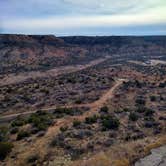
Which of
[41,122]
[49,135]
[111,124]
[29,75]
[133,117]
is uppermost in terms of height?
[111,124]

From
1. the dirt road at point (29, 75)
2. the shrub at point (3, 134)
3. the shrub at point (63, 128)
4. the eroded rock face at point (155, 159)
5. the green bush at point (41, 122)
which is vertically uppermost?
the eroded rock face at point (155, 159)

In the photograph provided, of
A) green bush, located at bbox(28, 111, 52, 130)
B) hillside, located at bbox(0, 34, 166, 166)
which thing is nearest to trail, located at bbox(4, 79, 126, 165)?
hillside, located at bbox(0, 34, 166, 166)

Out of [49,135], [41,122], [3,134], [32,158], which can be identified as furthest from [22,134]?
[32,158]

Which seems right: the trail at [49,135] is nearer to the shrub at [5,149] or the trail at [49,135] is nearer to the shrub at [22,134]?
the shrub at [5,149]

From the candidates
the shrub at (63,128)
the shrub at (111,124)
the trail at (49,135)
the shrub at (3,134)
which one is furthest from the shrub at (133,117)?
the shrub at (3,134)

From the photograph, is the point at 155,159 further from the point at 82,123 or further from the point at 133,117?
the point at 133,117

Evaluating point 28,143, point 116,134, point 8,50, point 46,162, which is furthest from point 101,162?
point 8,50

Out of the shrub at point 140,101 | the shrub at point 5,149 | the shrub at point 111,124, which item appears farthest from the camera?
the shrub at point 140,101

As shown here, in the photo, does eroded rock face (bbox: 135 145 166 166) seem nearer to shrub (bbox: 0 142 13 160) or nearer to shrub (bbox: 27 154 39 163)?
shrub (bbox: 27 154 39 163)

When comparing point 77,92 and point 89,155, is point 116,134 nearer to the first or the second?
point 89,155
